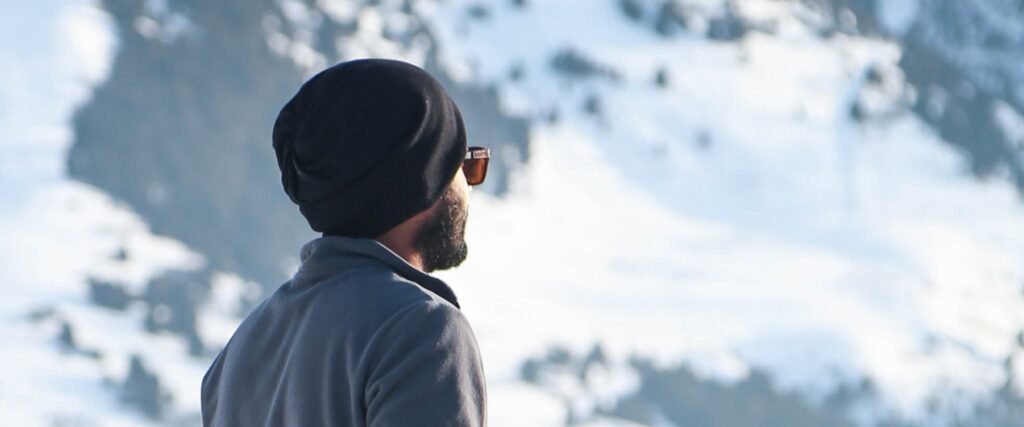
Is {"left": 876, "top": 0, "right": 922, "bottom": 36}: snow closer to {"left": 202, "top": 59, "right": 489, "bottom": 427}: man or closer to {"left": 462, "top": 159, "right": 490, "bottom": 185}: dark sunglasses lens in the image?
{"left": 462, "top": 159, "right": 490, "bottom": 185}: dark sunglasses lens

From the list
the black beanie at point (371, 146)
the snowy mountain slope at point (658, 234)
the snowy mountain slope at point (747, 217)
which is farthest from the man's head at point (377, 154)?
the snowy mountain slope at point (747, 217)

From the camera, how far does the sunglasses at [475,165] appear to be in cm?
197

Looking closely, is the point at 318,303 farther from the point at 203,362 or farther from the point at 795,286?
the point at 795,286

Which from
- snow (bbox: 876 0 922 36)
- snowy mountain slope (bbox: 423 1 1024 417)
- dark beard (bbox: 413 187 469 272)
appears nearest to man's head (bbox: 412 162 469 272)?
dark beard (bbox: 413 187 469 272)

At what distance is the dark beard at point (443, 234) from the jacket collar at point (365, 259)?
4 cm

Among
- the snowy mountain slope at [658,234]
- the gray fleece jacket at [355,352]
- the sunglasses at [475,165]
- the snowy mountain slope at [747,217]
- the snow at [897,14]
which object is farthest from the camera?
the snow at [897,14]

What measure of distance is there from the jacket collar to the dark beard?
42 millimetres

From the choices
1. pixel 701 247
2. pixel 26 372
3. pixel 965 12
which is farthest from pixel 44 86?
pixel 965 12

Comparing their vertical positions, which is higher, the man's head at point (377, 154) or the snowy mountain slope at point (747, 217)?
the snowy mountain slope at point (747, 217)

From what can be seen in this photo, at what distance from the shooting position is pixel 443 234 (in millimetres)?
1917

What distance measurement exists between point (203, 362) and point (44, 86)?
4664 mm

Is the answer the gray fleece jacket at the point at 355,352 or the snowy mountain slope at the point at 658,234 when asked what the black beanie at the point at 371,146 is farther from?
the snowy mountain slope at the point at 658,234

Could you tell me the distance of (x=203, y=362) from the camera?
16.5 m

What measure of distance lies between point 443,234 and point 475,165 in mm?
98
